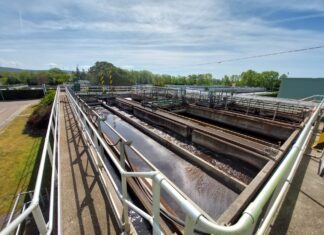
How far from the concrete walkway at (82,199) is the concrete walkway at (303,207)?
1.97 meters

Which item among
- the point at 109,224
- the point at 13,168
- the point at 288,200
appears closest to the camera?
the point at 109,224

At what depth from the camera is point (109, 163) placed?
537 centimetres

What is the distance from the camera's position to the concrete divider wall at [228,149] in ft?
19.3

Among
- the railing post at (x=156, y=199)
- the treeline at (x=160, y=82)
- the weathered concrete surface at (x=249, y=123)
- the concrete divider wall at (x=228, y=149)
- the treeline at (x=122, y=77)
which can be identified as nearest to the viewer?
the railing post at (x=156, y=199)

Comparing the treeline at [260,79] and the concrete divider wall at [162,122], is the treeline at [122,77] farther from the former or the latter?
the concrete divider wall at [162,122]

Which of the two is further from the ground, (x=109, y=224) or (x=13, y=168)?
(x=109, y=224)

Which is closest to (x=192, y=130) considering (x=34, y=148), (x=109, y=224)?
(x=109, y=224)

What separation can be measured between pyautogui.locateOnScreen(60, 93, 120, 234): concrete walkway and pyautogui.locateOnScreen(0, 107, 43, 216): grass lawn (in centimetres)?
372

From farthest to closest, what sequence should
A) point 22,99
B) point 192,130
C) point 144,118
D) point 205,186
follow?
point 22,99
point 144,118
point 192,130
point 205,186

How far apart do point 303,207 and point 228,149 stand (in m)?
4.55

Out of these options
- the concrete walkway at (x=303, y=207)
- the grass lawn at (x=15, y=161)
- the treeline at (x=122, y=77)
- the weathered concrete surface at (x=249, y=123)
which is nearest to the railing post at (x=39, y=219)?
the concrete walkway at (x=303, y=207)

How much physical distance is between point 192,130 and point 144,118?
490 cm

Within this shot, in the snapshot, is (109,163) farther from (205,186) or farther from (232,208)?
(232,208)

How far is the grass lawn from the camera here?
19.5 feet
